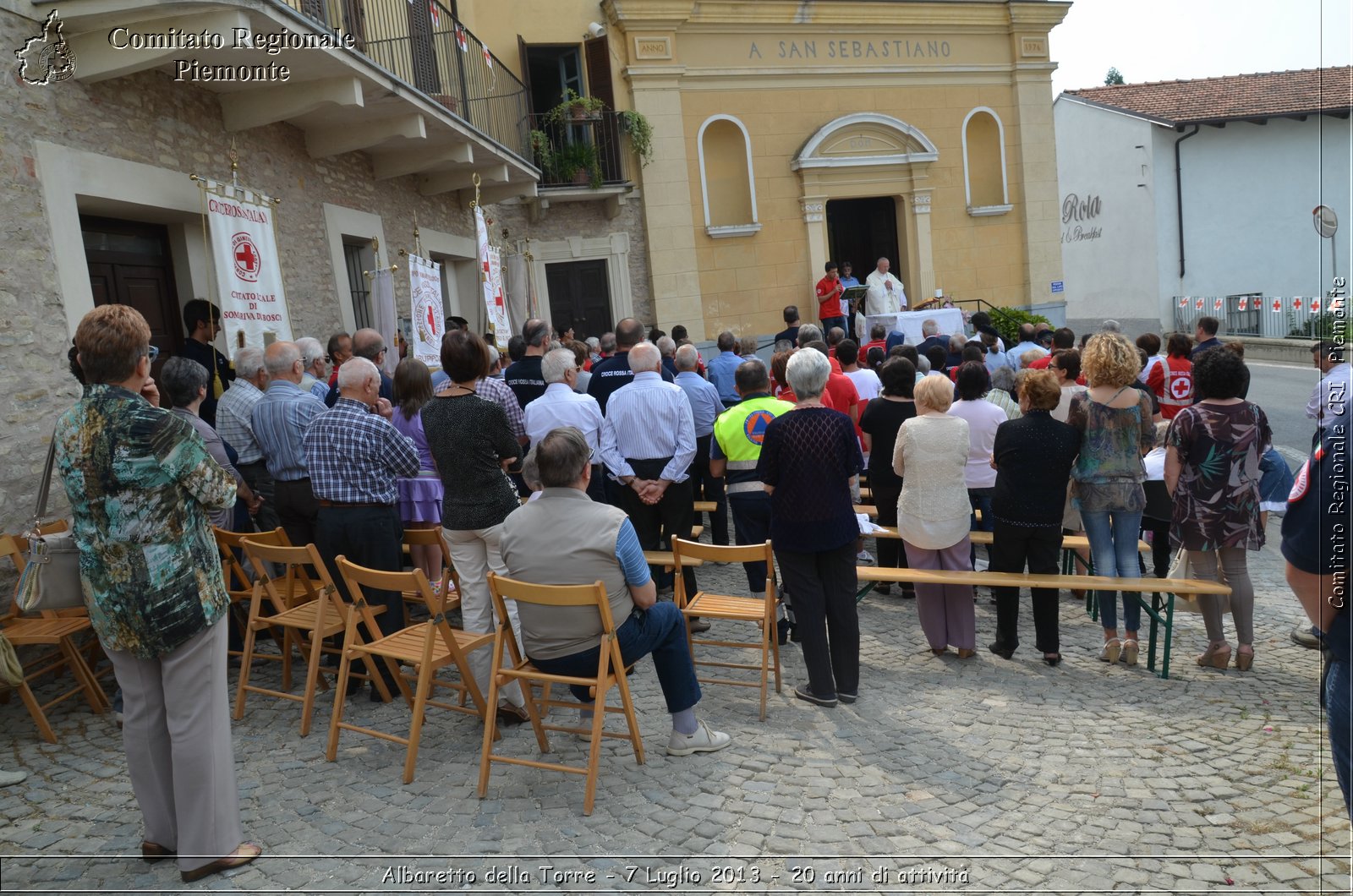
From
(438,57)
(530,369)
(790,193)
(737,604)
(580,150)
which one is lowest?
(737,604)

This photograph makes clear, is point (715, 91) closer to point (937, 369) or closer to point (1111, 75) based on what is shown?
point (937, 369)

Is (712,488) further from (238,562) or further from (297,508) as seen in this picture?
(238,562)

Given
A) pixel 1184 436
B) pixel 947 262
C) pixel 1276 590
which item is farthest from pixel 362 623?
pixel 947 262

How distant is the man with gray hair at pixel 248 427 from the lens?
5535 mm

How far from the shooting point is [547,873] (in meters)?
3.25

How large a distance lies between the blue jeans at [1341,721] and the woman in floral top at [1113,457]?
2.68 m

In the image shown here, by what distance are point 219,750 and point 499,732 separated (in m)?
1.39

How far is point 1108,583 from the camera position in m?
5.07

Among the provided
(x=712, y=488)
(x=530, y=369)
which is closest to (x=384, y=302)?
(x=530, y=369)

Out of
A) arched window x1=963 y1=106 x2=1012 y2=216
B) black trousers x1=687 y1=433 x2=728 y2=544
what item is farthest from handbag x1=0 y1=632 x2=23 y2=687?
arched window x1=963 y1=106 x2=1012 y2=216

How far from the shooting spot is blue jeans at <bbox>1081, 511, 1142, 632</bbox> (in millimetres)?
5305

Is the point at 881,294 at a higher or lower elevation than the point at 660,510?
higher

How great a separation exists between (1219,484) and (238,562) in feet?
18.0

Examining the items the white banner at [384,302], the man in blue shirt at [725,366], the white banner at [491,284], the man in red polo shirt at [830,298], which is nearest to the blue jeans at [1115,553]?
the man in blue shirt at [725,366]
